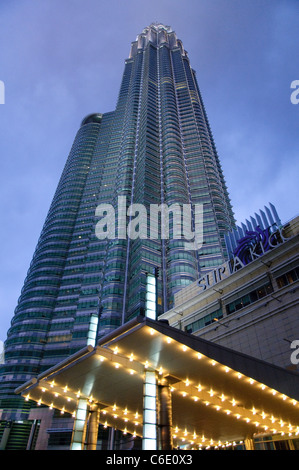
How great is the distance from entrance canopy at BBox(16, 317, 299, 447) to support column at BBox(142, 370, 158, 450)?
1.41 ft

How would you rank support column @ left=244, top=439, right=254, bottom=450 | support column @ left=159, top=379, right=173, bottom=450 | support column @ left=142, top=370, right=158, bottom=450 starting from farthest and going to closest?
support column @ left=244, top=439, right=254, bottom=450 < support column @ left=159, top=379, right=173, bottom=450 < support column @ left=142, top=370, right=158, bottom=450

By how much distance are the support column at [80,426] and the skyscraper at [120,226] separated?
41.8 metres

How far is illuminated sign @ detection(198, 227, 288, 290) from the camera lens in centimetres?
3156

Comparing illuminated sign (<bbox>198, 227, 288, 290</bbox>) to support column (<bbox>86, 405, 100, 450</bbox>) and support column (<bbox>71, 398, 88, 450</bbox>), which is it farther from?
support column (<bbox>71, 398, 88, 450</bbox>)

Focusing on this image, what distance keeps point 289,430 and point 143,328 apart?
15.8m

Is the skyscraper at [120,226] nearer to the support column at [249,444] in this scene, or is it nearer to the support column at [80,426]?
the support column at [80,426]

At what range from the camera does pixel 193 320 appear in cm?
3991

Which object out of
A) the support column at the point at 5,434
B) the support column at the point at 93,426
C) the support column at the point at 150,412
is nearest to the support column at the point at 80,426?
the support column at the point at 93,426

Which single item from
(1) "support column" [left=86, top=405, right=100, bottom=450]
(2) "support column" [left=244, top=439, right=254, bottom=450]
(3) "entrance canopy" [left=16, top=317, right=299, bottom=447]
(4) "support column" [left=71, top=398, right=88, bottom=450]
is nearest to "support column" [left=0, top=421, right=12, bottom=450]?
(3) "entrance canopy" [left=16, top=317, right=299, bottom=447]

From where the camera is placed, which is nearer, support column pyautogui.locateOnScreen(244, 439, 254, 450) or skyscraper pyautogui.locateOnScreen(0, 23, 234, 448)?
support column pyautogui.locateOnScreen(244, 439, 254, 450)

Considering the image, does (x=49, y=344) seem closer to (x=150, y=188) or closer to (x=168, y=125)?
(x=150, y=188)

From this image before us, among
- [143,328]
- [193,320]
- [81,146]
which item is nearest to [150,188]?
[81,146]

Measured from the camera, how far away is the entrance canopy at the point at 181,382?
1476cm

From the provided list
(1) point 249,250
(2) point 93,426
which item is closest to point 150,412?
(2) point 93,426
